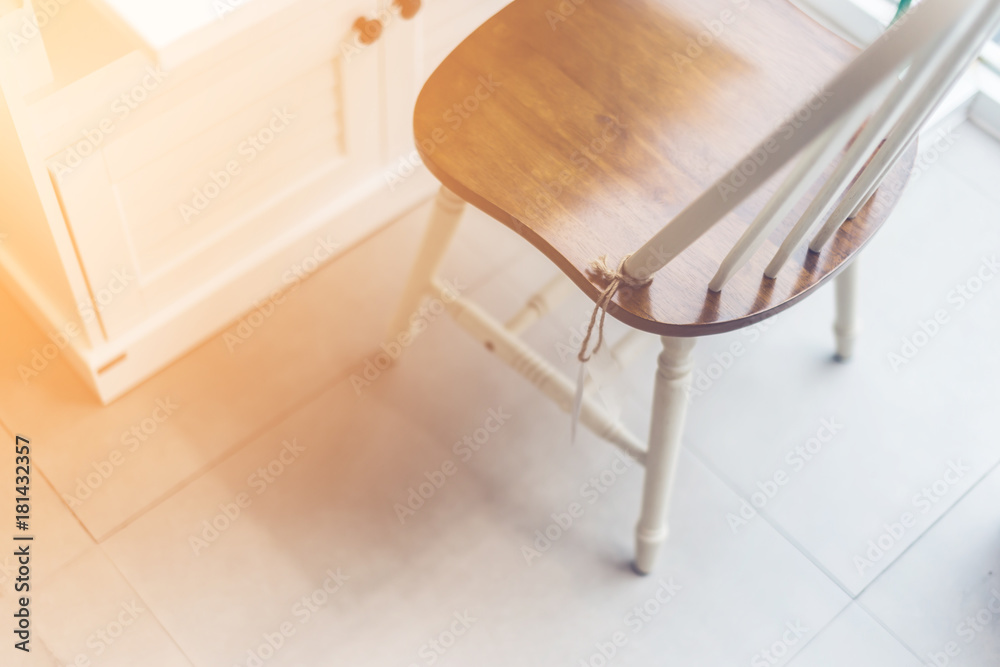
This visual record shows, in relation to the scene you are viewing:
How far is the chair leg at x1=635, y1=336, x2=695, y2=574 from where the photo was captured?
1.14m

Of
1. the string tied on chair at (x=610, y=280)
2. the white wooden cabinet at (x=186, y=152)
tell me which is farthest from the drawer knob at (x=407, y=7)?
the string tied on chair at (x=610, y=280)

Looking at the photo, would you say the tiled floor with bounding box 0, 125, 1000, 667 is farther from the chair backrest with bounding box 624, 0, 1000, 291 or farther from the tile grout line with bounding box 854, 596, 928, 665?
the chair backrest with bounding box 624, 0, 1000, 291

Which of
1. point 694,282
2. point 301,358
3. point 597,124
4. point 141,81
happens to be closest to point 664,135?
point 597,124

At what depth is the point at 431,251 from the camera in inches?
54.7

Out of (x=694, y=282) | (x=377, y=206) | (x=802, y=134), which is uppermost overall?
(x=802, y=134)

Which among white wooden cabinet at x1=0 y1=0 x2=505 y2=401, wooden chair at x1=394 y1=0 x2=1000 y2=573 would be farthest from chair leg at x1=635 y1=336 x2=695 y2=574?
white wooden cabinet at x1=0 y1=0 x2=505 y2=401

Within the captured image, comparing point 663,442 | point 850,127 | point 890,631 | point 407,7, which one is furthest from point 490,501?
point 850,127

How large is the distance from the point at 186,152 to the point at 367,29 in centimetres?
29

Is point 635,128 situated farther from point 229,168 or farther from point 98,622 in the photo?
point 98,622

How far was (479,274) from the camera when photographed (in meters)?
1.68

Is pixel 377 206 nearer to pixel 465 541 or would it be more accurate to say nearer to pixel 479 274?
pixel 479 274

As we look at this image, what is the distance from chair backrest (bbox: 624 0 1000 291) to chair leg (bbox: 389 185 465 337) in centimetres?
42

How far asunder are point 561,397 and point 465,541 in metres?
0.27

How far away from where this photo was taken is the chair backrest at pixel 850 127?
68 centimetres
